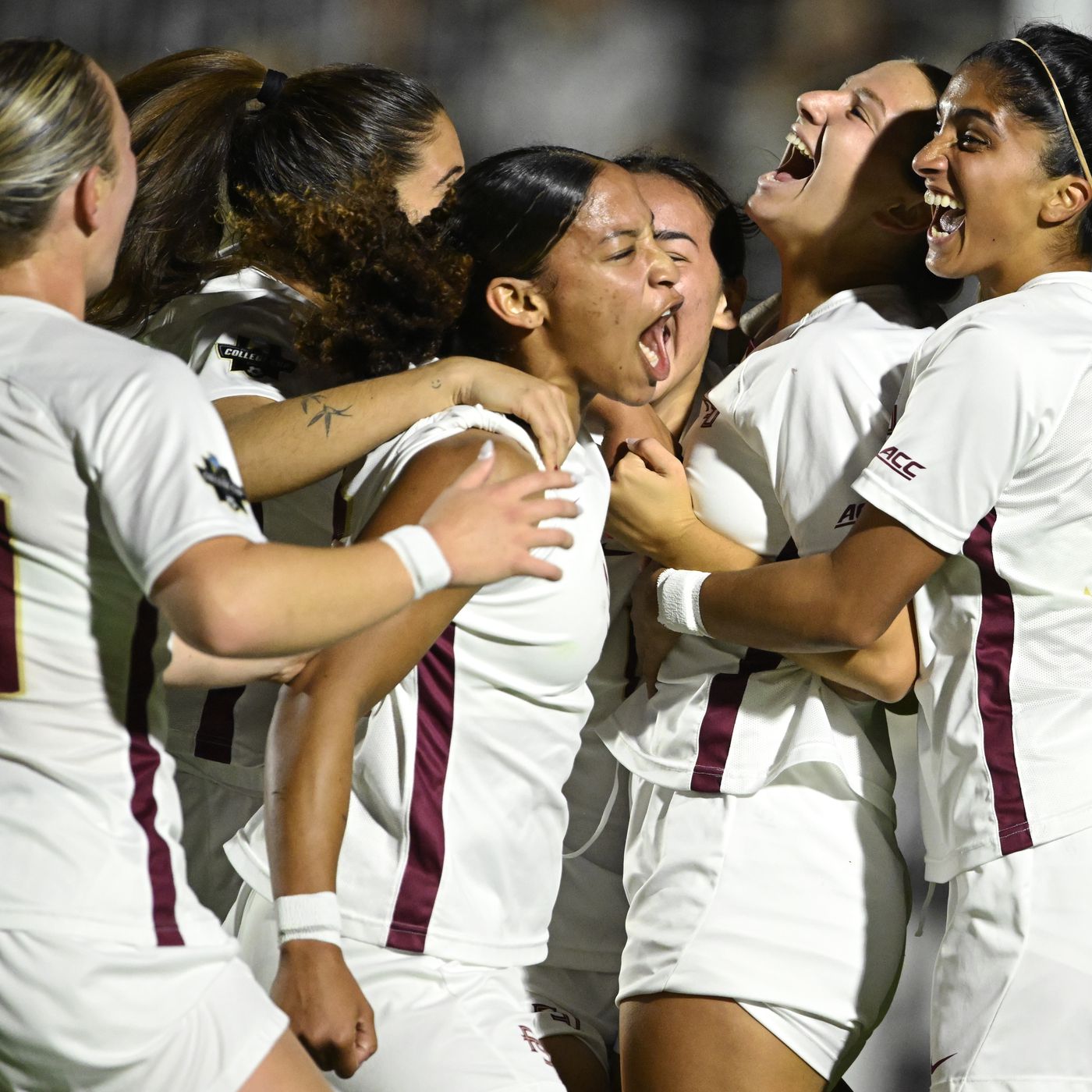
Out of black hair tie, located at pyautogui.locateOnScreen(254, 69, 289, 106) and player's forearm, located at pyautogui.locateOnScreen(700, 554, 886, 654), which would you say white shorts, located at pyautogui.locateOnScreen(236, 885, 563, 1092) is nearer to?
player's forearm, located at pyautogui.locateOnScreen(700, 554, 886, 654)

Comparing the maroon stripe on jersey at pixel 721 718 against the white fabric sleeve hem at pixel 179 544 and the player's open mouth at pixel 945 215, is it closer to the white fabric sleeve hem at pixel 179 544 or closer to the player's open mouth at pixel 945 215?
the player's open mouth at pixel 945 215

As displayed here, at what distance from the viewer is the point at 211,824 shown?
2193 millimetres

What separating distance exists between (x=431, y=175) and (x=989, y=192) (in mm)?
846

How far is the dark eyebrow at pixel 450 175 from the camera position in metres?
2.27

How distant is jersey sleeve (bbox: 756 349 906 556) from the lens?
1.94 m

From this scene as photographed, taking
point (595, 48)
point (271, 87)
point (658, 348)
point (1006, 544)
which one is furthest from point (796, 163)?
point (595, 48)

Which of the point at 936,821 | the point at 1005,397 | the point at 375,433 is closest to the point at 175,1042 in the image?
the point at 375,433

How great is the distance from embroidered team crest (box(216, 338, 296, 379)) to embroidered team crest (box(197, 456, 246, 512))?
32.3 inches

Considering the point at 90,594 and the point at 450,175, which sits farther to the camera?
the point at 450,175

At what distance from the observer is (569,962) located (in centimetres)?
231

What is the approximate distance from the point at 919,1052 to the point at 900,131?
2.22m

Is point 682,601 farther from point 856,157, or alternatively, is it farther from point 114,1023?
point 114,1023

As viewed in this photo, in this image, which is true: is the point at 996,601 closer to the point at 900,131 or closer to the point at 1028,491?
the point at 1028,491

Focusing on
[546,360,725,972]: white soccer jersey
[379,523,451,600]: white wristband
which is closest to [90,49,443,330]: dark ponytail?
[546,360,725,972]: white soccer jersey
